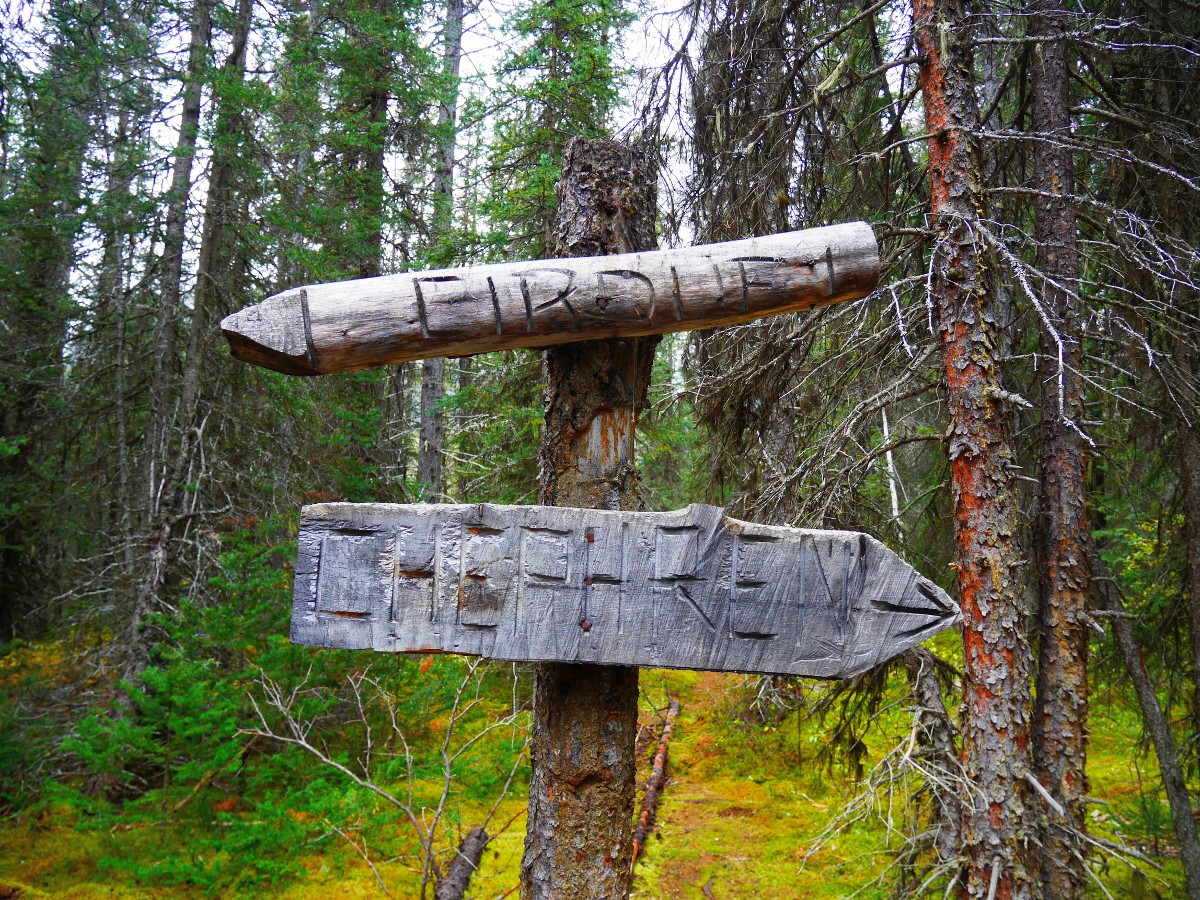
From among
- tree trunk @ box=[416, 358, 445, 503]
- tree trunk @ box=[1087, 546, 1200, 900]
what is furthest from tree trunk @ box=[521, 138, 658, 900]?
tree trunk @ box=[416, 358, 445, 503]

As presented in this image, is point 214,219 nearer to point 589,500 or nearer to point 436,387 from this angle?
point 436,387

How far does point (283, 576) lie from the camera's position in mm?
6027

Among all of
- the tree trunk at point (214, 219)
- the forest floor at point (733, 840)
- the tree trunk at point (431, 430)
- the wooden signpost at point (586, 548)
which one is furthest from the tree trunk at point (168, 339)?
the wooden signpost at point (586, 548)

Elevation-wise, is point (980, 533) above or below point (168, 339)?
below

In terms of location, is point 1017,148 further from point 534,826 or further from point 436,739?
point 436,739

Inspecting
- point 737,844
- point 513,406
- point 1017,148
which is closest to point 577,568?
point 1017,148

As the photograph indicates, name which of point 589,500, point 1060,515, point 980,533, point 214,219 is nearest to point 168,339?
point 214,219

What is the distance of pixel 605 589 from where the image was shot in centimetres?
193

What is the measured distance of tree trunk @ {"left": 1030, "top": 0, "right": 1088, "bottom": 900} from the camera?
432cm

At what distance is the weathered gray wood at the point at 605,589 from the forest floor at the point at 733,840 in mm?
2238

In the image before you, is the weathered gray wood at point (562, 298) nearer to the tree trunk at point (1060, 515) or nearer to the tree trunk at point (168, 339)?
the tree trunk at point (1060, 515)

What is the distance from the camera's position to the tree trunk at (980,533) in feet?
12.1

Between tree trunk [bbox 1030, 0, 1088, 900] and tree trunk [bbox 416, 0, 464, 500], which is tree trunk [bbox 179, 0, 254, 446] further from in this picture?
tree trunk [bbox 1030, 0, 1088, 900]

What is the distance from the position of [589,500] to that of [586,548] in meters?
0.58
